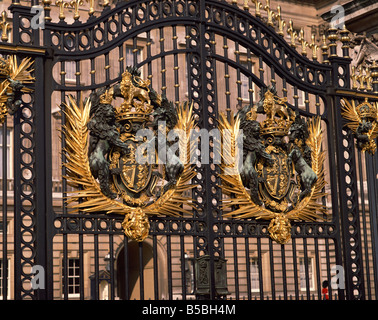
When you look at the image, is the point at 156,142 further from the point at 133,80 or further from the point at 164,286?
the point at 164,286

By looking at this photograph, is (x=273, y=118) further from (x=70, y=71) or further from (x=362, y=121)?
(x=70, y=71)

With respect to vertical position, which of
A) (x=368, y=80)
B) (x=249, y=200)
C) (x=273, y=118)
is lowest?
(x=249, y=200)

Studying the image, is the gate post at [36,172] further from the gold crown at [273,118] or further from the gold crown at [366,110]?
the gold crown at [366,110]

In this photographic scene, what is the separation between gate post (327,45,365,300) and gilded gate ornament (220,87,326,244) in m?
0.40

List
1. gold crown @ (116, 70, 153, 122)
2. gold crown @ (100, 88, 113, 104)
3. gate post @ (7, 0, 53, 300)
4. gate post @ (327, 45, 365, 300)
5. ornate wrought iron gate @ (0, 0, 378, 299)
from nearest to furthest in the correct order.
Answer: gate post @ (7, 0, 53, 300), ornate wrought iron gate @ (0, 0, 378, 299), gold crown @ (100, 88, 113, 104), gold crown @ (116, 70, 153, 122), gate post @ (327, 45, 365, 300)

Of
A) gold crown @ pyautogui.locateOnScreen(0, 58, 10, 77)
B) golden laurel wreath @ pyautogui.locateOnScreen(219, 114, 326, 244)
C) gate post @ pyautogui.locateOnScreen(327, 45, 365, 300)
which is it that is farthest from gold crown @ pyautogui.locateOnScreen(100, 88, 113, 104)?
gate post @ pyautogui.locateOnScreen(327, 45, 365, 300)

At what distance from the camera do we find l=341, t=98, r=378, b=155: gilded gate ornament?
12.8m

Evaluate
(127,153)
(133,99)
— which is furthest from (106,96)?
(127,153)

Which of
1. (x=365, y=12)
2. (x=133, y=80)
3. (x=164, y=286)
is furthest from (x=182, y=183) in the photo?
(x=164, y=286)

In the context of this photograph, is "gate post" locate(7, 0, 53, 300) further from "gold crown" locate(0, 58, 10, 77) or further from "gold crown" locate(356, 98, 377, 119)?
"gold crown" locate(356, 98, 377, 119)

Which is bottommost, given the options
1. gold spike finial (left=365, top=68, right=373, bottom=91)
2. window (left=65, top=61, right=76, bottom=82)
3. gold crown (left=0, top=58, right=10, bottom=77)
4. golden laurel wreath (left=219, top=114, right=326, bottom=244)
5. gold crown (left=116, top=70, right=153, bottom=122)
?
golden laurel wreath (left=219, top=114, right=326, bottom=244)

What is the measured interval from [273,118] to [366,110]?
6.18ft

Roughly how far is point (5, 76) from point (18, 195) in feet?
4.98

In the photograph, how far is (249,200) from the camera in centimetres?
1144
